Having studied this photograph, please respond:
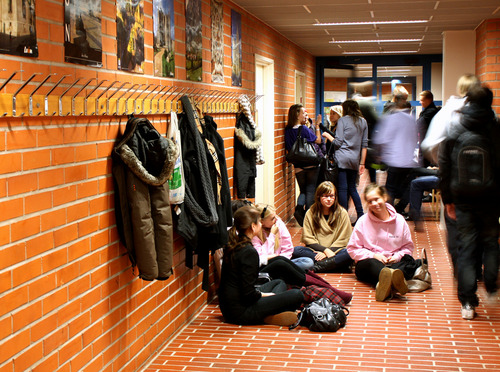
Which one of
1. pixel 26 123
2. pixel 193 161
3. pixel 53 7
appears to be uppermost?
pixel 53 7

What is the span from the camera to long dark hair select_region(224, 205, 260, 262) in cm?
498

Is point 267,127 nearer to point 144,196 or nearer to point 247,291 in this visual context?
point 247,291

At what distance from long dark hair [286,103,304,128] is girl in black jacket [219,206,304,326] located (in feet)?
15.3

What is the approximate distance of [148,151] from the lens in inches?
153

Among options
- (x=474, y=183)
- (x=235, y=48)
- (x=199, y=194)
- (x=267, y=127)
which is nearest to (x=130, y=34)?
(x=199, y=194)

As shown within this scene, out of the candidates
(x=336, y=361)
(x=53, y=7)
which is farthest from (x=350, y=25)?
(x=53, y=7)

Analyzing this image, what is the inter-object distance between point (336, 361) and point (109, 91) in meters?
2.22

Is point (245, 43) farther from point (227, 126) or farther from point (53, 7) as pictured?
point (53, 7)

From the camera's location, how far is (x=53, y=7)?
3.03 m

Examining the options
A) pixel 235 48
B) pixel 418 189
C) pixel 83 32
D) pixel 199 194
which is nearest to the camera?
pixel 83 32

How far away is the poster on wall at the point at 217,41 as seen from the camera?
606 centimetres

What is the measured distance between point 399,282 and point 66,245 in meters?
3.42

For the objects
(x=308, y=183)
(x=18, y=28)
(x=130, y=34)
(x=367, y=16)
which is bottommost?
(x=308, y=183)

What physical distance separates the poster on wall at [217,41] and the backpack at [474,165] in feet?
7.47
